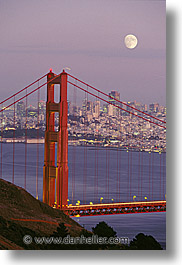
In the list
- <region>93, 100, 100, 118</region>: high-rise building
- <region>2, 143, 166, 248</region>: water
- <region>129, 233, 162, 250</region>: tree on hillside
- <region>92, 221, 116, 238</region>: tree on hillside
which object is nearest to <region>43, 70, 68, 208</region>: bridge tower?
<region>93, 100, 100, 118</region>: high-rise building

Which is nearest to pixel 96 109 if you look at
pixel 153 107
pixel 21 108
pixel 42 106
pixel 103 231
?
pixel 42 106

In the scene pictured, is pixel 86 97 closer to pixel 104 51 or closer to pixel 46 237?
pixel 104 51

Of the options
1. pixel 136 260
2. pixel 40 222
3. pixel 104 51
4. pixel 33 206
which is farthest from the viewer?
pixel 104 51

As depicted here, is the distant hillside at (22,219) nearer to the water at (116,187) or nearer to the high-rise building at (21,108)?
the high-rise building at (21,108)

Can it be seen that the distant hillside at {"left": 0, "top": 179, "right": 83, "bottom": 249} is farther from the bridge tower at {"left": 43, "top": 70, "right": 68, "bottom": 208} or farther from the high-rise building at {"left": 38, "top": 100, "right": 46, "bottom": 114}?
the high-rise building at {"left": 38, "top": 100, "right": 46, "bottom": 114}

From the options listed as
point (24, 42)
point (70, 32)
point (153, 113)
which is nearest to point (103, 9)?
point (70, 32)

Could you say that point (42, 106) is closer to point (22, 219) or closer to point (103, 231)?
point (22, 219)

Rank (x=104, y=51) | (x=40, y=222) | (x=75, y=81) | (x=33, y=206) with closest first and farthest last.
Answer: (x=40, y=222), (x=33, y=206), (x=104, y=51), (x=75, y=81)
